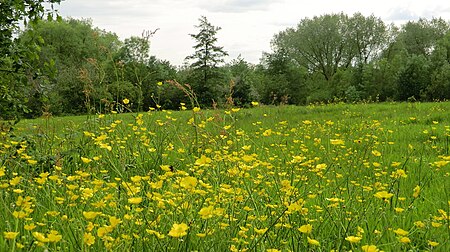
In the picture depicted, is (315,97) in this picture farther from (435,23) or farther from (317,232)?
(317,232)

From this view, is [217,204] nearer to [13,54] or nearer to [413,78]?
[13,54]

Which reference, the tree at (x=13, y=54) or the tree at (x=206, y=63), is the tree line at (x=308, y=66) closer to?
the tree at (x=206, y=63)

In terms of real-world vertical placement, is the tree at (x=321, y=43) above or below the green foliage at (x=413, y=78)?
above

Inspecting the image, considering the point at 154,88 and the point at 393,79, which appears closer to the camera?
the point at 154,88

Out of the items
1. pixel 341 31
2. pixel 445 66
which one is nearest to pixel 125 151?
pixel 445 66

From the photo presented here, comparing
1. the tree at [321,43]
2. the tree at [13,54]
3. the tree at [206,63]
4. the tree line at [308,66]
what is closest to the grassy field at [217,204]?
the tree at [13,54]

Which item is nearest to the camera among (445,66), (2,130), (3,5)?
(3,5)

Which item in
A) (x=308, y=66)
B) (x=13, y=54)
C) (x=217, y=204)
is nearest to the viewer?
(x=217, y=204)

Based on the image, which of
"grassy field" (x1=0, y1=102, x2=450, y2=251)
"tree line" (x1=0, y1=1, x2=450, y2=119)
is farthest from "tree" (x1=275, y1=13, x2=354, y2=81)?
"grassy field" (x1=0, y1=102, x2=450, y2=251)

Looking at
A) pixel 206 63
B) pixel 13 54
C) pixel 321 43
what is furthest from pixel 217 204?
pixel 321 43

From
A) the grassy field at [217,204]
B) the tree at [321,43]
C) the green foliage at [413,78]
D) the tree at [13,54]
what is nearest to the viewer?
the grassy field at [217,204]

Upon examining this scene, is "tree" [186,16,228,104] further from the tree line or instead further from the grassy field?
the grassy field

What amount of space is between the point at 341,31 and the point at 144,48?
46.4 metres

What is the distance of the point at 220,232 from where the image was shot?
7.11ft
